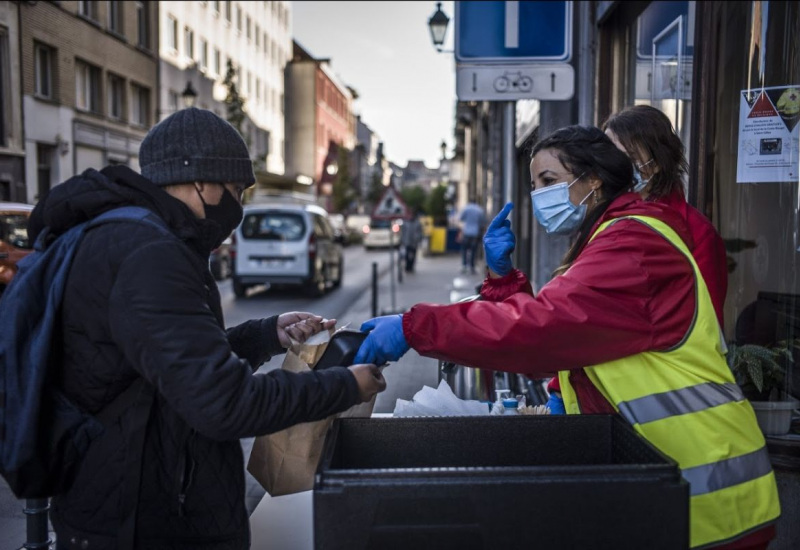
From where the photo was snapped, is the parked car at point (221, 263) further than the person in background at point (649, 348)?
Yes

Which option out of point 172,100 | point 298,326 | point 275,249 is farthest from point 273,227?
point 172,100

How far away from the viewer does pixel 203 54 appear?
125 ft

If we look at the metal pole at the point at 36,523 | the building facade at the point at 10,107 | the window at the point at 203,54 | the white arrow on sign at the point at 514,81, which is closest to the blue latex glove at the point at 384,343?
the metal pole at the point at 36,523

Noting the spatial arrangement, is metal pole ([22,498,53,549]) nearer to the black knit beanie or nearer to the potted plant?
the black knit beanie

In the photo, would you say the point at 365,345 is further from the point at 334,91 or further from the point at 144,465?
the point at 334,91

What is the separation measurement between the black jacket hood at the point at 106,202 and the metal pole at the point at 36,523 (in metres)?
1.67

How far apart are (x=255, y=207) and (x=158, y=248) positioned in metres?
15.6

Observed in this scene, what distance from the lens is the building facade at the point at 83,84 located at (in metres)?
22.3

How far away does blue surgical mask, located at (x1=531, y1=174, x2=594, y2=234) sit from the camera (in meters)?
2.28

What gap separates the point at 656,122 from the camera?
8.18 feet

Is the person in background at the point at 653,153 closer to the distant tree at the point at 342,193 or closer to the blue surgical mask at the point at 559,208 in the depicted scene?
the blue surgical mask at the point at 559,208

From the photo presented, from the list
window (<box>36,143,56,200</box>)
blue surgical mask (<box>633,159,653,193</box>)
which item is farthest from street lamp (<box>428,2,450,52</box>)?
blue surgical mask (<box>633,159,653,193</box>)

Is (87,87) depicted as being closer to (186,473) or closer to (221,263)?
(221,263)

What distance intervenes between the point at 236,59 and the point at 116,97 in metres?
16.5
